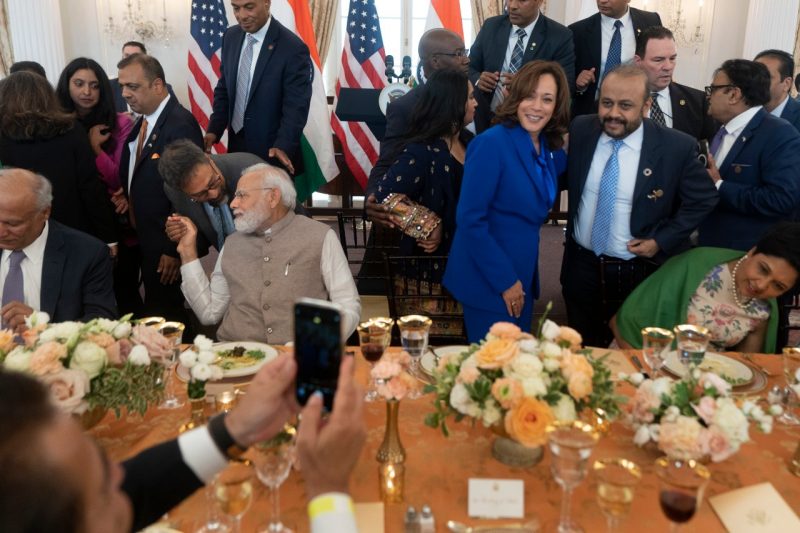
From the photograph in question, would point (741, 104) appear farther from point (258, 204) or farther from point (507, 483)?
point (507, 483)

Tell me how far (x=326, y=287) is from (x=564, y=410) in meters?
1.36

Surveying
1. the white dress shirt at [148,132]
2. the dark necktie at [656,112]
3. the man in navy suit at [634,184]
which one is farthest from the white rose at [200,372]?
the dark necktie at [656,112]

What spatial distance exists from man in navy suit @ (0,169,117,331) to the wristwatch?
1440 mm

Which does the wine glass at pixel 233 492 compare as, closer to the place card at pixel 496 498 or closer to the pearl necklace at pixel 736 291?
the place card at pixel 496 498

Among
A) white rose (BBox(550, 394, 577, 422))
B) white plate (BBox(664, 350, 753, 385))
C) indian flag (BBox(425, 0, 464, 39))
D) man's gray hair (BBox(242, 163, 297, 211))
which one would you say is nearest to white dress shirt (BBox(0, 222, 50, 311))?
man's gray hair (BBox(242, 163, 297, 211))

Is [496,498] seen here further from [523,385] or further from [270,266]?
[270,266]

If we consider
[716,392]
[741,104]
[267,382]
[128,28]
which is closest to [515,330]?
[716,392]

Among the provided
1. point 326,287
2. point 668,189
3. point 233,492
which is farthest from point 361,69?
point 233,492

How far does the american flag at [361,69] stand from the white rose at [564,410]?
5830 mm

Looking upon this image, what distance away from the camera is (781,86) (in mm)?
4070

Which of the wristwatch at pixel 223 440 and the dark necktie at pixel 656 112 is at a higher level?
the dark necktie at pixel 656 112

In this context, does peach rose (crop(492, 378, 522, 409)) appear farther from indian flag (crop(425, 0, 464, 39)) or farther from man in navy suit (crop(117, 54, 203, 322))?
indian flag (crop(425, 0, 464, 39))

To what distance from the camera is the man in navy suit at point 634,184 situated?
112 inches

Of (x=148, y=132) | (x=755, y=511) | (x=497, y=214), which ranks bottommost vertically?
(x=755, y=511)
